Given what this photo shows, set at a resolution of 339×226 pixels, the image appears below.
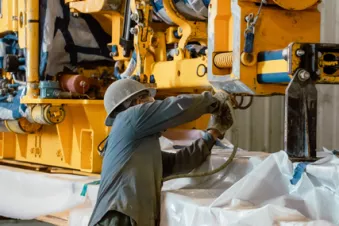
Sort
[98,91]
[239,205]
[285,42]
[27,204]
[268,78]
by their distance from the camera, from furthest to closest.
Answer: [98,91] < [27,204] < [285,42] < [268,78] < [239,205]

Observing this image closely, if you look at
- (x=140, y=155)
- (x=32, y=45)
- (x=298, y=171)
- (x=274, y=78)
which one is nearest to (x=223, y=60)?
(x=274, y=78)

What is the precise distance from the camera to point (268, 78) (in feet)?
9.62

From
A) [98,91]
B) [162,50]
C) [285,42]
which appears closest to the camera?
[285,42]

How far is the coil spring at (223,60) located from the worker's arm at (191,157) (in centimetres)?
37

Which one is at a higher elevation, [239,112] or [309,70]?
[309,70]

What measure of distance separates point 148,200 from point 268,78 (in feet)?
2.69

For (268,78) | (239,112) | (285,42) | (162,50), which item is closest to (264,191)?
(268,78)

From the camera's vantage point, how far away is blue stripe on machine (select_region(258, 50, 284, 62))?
282cm

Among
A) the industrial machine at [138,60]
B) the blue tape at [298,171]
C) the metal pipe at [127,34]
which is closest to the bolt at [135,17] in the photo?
the industrial machine at [138,60]

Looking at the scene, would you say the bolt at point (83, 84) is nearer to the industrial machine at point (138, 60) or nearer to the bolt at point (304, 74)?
the industrial machine at point (138, 60)

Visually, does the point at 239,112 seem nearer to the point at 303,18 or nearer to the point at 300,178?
the point at 303,18

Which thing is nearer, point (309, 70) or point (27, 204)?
point (309, 70)

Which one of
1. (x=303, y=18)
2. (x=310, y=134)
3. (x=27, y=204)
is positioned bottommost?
(x=27, y=204)

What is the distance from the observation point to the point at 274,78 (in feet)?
9.45
